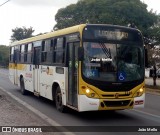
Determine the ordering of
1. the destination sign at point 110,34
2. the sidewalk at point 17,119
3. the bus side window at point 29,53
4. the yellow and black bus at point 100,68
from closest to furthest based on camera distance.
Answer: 1. the sidewalk at point 17,119
2. the yellow and black bus at point 100,68
3. the destination sign at point 110,34
4. the bus side window at point 29,53

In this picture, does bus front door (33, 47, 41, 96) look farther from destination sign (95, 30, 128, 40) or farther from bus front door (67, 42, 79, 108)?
destination sign (95, 30, 128, 40)

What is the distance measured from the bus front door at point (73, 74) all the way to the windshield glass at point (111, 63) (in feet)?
1.97

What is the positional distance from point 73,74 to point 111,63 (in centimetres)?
134

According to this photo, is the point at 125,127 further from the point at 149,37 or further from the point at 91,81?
the point at 149,37

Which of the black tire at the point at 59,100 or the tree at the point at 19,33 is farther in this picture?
the tree at the point at 19,33

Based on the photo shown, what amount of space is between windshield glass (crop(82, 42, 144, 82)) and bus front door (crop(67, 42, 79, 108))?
0.60 metres

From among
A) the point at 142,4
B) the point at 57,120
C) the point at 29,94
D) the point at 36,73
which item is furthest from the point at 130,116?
the point at 142,4

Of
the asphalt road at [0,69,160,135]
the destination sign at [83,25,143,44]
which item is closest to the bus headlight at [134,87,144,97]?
the asphalt road at [0,69,160,135]

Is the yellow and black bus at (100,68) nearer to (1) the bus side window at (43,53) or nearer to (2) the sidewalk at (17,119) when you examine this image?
(2) the sidewalk at (17,119)

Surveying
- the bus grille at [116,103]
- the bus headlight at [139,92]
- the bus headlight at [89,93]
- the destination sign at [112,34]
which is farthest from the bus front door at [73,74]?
the bus headlight at [139,92]

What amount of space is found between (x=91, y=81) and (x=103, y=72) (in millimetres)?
488

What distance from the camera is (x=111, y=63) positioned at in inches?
445

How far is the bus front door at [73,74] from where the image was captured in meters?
11.6

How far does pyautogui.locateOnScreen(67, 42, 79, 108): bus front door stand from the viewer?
11.6 m
